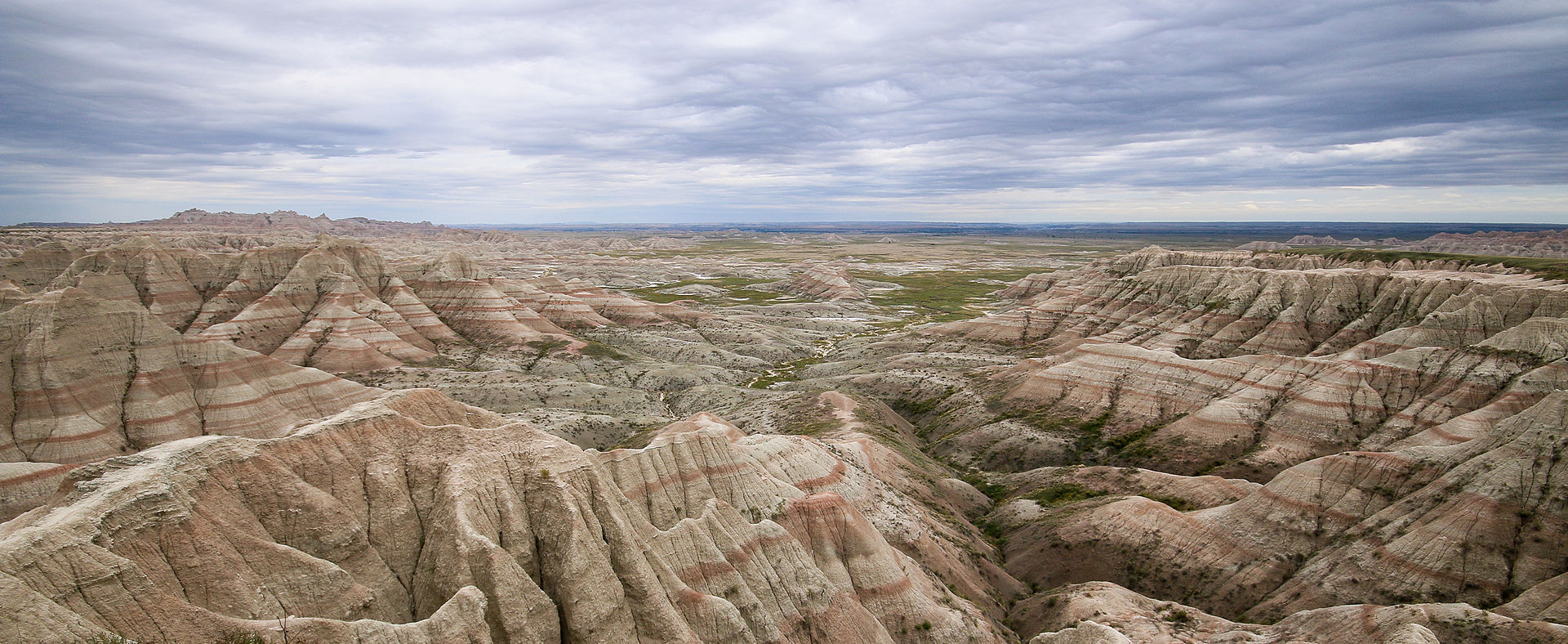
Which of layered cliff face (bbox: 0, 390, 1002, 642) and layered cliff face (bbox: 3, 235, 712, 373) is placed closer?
layered cliff face (bbox: 0, 390, 1002, 642)

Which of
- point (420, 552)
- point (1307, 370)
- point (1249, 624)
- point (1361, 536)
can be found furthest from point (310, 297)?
point (1307, 370)

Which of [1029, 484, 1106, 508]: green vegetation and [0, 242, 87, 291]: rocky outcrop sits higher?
[0, 242, 87, 291]: rocky outcrop

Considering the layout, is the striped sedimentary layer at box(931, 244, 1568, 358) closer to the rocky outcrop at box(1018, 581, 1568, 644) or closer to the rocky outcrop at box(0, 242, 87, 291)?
the rocky outcrop at box(1018, 581, 1568, 644)

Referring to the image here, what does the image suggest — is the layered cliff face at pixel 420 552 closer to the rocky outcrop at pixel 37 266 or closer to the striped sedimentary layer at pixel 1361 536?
the striped sedimentary layer at pixel 1361 536

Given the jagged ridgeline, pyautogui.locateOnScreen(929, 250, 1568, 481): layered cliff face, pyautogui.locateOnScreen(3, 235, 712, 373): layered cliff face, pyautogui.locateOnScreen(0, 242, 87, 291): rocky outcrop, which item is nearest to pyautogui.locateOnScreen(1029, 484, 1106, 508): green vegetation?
the jagged ridgeline

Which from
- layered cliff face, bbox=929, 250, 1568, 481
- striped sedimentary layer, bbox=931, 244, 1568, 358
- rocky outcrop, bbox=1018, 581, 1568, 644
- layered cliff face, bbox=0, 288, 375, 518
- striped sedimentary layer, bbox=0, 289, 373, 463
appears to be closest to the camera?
rocky outcrop, bbox=1018, 581, 1568, 644

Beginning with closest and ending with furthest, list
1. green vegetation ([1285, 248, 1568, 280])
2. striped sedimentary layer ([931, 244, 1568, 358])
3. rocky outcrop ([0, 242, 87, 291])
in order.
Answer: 1. striped sedimentary layer ([931, 244, 1568, 358])
2. rocky outcrop ([0, 242, 87, 291])
3. green vegetation ([1285, 248, 1568, 280])

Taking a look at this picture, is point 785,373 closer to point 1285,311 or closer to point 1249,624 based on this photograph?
point 1285,311
